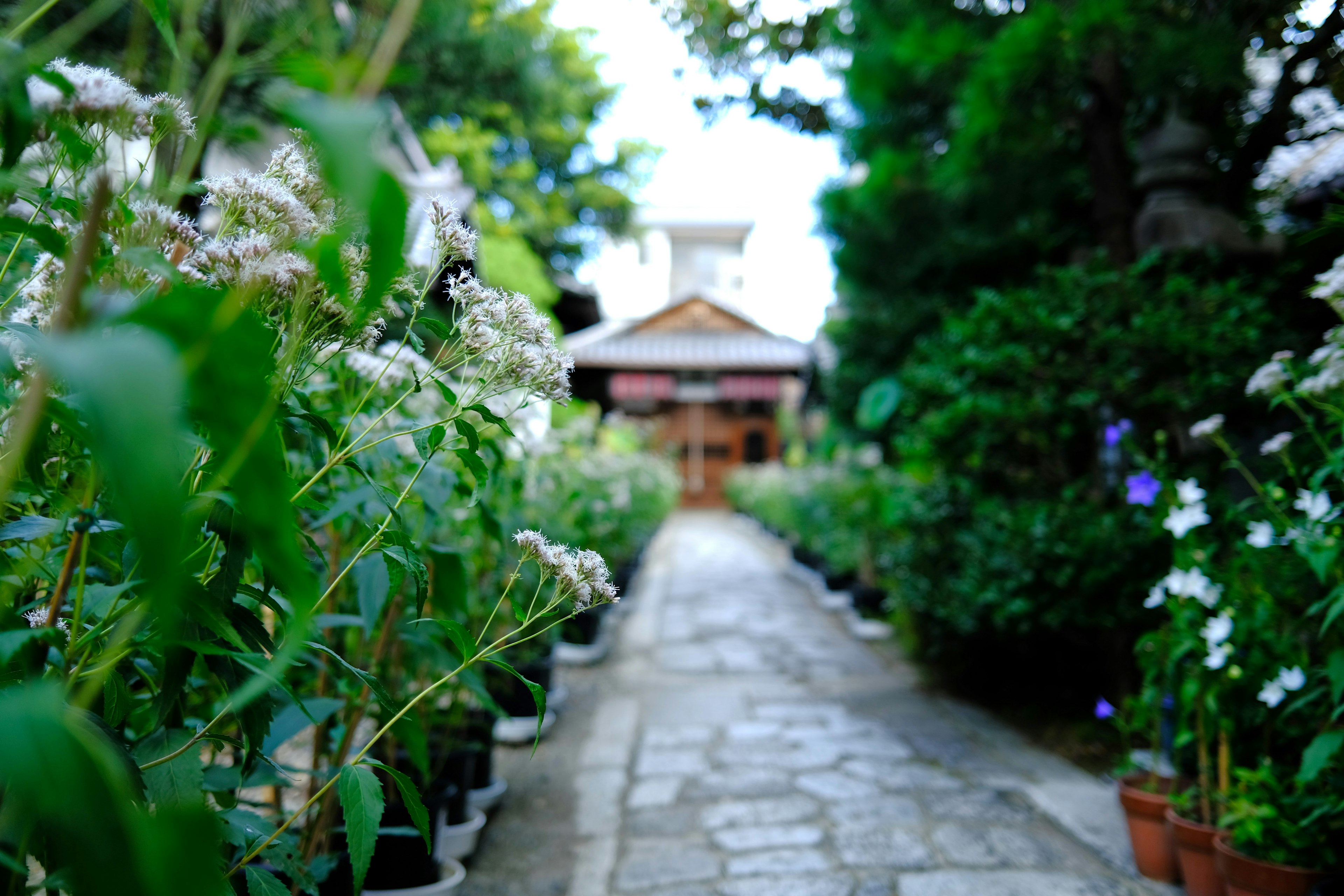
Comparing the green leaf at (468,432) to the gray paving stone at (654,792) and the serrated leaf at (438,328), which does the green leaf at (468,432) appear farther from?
the gray paving stone at (654,792)

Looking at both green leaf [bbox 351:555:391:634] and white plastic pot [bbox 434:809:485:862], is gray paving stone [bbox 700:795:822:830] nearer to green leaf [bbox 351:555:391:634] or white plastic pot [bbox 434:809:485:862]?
white plastic pot [bbox 434:809:485:862]

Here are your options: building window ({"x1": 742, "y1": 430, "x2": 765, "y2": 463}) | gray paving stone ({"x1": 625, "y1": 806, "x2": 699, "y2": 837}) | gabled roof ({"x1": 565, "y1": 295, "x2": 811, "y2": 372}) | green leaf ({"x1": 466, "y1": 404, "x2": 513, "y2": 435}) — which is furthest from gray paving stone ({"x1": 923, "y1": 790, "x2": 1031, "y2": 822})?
building window ({"x1": 742, "y1": 430, "x2": 765, "y2": 463})

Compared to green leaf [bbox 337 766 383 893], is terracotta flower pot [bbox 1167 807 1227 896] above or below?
below

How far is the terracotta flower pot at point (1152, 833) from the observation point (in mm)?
1899

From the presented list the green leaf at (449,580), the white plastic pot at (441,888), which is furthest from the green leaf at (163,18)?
the white plastic pot at (441,888)

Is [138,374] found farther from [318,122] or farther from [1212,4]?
[1212,4]

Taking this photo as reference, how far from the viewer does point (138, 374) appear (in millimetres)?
319

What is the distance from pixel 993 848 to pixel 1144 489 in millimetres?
1015

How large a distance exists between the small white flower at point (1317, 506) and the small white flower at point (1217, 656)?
13.1 inches

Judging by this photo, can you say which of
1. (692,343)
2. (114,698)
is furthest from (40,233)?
Result: (692,343)

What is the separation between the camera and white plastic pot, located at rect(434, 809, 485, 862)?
1747 millimetres

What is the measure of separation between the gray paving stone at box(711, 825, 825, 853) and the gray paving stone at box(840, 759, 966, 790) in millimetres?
465

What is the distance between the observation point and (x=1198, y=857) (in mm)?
1726

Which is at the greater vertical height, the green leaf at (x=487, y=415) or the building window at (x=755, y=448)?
the building window at (x=755, y=448)
